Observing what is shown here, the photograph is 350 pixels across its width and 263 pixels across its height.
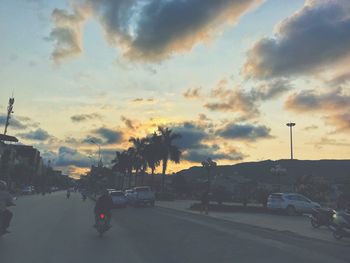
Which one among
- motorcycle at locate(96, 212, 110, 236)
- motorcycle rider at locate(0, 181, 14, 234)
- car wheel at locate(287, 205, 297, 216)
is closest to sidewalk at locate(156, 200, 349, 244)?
car wheel at locate(287, 205, 297, 216)

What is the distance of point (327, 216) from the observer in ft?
78.2

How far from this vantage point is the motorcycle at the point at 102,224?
18.8 meters

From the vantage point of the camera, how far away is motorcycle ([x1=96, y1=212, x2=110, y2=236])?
1878 centimetres

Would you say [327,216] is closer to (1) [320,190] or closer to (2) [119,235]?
(2) [119,235]

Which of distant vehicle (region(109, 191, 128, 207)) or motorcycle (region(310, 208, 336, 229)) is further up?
distant vehicle (region(109, 191, 128, 207))

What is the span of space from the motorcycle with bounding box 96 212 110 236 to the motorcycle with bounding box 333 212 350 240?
28.9 feet

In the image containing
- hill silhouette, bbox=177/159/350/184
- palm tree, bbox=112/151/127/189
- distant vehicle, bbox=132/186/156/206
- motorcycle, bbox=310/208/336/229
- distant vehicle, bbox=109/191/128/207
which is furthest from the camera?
palm tree, bbox=112/151/127/189

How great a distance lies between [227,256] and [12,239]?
25.1 feet

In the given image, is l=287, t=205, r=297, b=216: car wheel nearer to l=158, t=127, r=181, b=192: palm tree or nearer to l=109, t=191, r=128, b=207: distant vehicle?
l=109, t=191, r=128, b=207: distant vehicle

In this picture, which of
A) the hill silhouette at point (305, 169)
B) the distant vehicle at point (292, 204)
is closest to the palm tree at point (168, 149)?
the hill silhouette at point (305, 169)

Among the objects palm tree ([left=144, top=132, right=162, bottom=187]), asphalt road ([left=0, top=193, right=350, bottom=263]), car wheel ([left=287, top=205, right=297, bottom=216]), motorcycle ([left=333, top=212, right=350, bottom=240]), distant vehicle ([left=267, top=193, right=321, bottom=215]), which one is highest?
palm tree ([left=144, top=132, right=162, bottom=187])

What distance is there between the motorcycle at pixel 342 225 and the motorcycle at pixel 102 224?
28.9 ft

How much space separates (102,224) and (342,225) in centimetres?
911

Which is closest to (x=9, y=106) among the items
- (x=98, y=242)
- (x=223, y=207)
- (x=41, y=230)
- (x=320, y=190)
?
(x=223, y=207)
